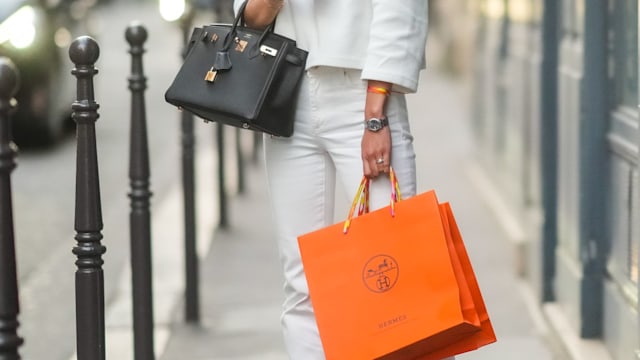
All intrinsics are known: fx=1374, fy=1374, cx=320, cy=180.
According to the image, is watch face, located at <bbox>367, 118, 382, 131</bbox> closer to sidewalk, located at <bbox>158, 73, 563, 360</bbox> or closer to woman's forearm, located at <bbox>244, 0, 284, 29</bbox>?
woman's forearm, located at <bbox>244, 0, 284, 29</bbox>

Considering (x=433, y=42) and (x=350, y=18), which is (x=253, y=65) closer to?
(x=350, y=18)

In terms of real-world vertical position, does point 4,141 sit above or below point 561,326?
above

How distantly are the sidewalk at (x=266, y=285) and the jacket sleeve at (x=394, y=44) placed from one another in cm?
197

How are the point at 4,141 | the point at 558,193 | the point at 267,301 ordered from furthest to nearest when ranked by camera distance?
the point at 267,301 → the point at 558,193 → the point at 4,141

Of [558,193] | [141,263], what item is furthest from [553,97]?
[141,263]

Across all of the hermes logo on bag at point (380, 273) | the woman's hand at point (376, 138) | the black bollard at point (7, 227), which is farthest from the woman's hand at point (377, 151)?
the black bollard at point (7, 227)

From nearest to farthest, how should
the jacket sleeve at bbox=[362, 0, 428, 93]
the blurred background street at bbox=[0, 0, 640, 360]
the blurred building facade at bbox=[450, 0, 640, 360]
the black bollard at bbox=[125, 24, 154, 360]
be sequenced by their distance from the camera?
1. the jacket sleeve at bbox=[362, 0, 428, 93]
2. the blurred building facade at bbox=[450, 0, 640, 360]
3. the black bollard at bbox=[125, 24, 154, 360]
4. the blurred background street at bbox=[0, 0, 640, 360]

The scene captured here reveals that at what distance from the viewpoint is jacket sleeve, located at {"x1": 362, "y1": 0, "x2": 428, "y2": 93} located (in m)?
3.72

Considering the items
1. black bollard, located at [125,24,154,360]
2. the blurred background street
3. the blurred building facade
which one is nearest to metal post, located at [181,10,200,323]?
the blurred background street

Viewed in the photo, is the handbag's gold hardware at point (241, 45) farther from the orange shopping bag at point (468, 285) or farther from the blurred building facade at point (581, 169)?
the blurred building facade at point (581, 169)

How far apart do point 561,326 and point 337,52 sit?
2.37 metres

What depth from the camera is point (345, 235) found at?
3.67m

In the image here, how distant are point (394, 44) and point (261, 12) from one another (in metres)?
0.40

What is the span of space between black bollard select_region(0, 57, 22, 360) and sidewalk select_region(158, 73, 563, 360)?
1930 millimetres
